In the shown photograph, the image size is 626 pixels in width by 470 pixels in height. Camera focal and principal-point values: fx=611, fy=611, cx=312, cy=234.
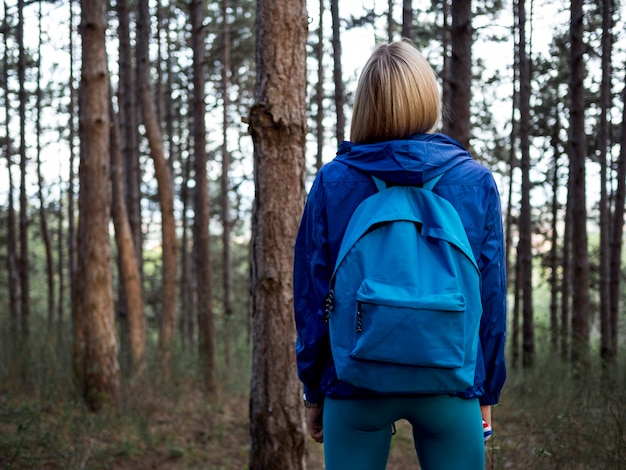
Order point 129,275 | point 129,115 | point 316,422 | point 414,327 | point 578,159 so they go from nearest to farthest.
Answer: point 414,327 → point 316,422 → point 129,275 → point 578,159 → point 129,115

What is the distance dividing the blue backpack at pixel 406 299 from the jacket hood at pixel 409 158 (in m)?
0.06

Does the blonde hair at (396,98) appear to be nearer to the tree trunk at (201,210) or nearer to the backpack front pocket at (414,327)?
the backpack front pocket at (414,327)

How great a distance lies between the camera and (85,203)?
281 inches

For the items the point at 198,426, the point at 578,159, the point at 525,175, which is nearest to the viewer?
the point at 198,426

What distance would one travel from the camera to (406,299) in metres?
1.77

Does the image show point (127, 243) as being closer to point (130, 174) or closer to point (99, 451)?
point (130, 174)

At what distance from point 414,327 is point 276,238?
2.93 meters

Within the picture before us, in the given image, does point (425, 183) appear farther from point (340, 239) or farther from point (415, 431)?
point (415, 431)

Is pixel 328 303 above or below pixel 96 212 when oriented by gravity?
below

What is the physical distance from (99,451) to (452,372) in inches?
189

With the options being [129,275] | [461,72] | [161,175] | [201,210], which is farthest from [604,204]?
[129,275]

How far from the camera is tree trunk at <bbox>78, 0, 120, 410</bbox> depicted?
277 inches

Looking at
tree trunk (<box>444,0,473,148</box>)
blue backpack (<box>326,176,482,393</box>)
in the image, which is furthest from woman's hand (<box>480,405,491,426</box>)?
tree trunk (<box>444,0,473,148</box>)

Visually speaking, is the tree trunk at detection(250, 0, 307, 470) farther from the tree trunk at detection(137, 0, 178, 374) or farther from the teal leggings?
the tree trunk at detection(137, 0, 178, 374)
